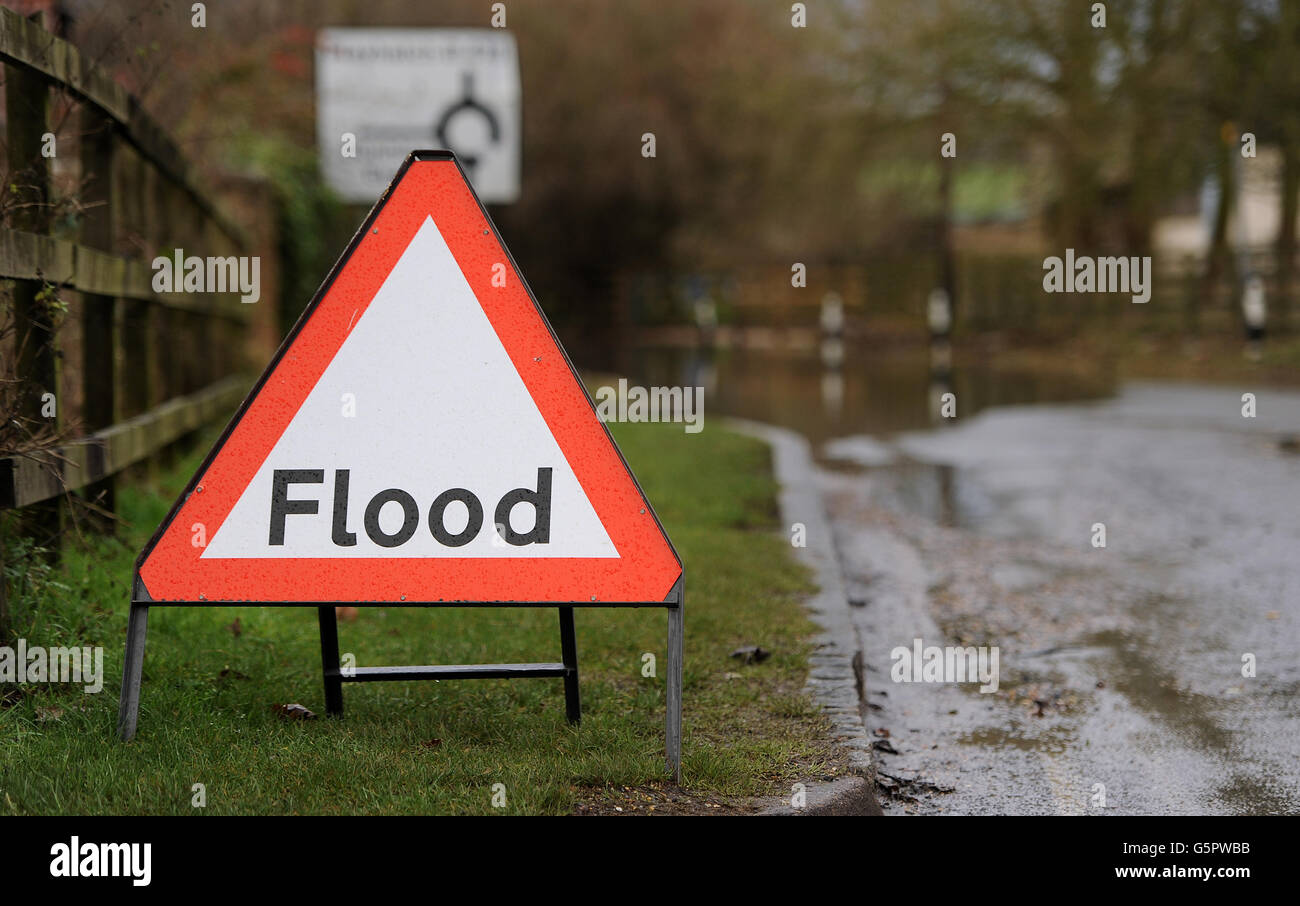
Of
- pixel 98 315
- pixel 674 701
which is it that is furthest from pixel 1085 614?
pixel 98 315

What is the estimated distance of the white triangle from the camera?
13.0 feet

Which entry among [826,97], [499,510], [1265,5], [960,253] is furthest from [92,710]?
[960,253]

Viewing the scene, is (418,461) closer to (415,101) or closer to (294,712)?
(294,712)

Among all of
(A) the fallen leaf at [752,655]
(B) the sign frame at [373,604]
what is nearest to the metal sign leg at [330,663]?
(B) the sign frame at [373,604]

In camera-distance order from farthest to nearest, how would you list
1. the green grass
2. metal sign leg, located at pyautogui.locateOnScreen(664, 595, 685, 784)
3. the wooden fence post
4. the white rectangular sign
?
the white rectangular sign → the wooden fence post → metal sign leg, located at pyautogui.locateOnScreen(664, 595, 685, 784) → the green grass

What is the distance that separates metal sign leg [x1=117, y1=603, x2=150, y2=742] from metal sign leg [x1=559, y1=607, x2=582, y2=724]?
1151 mm

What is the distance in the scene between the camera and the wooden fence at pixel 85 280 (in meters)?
4.57

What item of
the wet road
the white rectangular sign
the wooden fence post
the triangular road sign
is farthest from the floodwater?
the white rectangular sign

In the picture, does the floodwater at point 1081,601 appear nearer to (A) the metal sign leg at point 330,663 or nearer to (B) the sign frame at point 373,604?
(B) the sign frame at point 373,604

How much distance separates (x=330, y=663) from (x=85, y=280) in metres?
1.86

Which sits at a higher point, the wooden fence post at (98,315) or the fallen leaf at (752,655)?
the wooden fence post at (98,315)

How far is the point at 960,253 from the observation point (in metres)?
32.5

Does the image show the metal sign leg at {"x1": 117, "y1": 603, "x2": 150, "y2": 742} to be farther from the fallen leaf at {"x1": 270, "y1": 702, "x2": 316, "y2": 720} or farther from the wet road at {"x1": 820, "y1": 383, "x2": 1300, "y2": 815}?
the wet road at {"x1": 820, "y1": 383, "x2": 1300, "y2": 815}

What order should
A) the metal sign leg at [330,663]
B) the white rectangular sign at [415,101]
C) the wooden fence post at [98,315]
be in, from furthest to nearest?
the white rectangular sign at [415,101] < the wooden fence post at [98,315] < the metal sign leg at [330,663]
